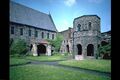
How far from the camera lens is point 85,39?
5199 millimetres

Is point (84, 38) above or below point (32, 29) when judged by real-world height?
below

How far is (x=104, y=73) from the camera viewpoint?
13.2ft

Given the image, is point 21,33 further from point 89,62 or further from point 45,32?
point 89,62

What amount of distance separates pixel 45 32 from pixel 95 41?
4.93 meters

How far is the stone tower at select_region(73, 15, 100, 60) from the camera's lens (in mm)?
4652

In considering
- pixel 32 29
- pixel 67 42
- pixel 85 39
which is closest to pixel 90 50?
pixel 85 39

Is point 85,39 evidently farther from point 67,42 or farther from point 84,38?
point 67,42

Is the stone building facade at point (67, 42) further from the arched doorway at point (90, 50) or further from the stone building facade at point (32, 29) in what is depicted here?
the stone building facade at point (32, 29)

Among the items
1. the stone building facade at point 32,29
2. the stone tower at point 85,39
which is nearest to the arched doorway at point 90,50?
the stone tower at point 85,39

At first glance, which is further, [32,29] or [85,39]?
[32,29]

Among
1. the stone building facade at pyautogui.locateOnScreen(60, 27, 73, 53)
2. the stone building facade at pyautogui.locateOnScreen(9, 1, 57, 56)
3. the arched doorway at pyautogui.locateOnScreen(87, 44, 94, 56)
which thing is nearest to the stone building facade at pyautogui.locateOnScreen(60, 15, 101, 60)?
the arched doorway at pyautogui.locateOnScreen(87, 44, 94, 56)

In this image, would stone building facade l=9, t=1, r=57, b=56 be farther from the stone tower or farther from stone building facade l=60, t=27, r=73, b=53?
the stone tower

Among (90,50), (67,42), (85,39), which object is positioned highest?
(85,39)
